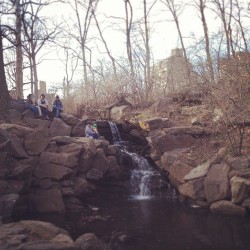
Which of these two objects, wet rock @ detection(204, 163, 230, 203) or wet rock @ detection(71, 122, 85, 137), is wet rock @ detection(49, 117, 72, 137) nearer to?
wet rock @ detection(71, 122, 85, 137)

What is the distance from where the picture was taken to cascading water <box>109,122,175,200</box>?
535 inches

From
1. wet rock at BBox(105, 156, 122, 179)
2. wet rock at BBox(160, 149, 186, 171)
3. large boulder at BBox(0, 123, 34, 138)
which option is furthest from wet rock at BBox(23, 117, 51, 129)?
wet rock at BBox(160, 149, 186, 171)

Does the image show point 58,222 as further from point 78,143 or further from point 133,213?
point 78,143

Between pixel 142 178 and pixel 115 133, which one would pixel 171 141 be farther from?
pixel 115 133

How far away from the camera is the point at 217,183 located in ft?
38.3

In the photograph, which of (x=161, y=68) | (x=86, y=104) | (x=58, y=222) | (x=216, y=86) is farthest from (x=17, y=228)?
(x=161, y=68)

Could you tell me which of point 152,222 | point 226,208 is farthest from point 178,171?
point 152,222

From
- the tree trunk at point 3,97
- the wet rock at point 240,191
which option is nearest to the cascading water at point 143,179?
the wet rock at point 240,191

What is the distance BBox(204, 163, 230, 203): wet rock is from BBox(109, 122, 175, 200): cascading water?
2158 mm

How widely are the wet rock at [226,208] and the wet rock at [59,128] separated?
20.5 ft

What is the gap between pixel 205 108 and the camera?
Answer: 54.7ft

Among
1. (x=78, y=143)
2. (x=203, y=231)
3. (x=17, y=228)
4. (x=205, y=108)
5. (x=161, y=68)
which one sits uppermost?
(x=161, y=68)

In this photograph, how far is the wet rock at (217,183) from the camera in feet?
37.7

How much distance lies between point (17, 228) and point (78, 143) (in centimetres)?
584
